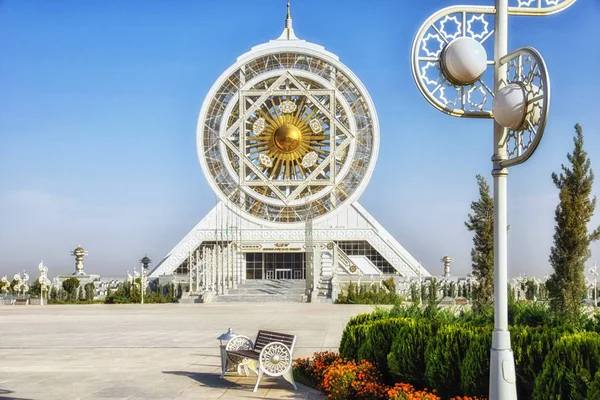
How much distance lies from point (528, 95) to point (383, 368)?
14.4ft

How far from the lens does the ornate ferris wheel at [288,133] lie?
4991 centimetres

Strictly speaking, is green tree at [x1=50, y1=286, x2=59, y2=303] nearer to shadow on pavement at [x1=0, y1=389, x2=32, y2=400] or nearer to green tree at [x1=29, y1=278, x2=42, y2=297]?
green tree at [x1=29, y1=278, x2=42, y2=297]

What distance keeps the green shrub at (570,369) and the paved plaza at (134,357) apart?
134 inches

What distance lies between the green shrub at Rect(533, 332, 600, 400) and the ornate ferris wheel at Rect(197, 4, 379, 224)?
43302 millimetres

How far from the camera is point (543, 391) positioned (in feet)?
20.6

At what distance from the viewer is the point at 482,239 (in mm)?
14398

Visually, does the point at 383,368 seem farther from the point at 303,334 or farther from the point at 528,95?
the point at 303,334

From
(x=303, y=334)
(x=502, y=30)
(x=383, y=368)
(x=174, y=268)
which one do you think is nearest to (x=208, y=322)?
(x=303, y=334)

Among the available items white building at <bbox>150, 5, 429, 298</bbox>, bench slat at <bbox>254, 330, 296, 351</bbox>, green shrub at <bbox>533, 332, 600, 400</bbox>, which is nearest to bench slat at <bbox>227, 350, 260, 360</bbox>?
bench slat at <bbox>254, 330, 296, 351</bbox>

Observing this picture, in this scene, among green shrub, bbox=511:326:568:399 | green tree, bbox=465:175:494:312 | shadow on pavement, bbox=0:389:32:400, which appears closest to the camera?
green shrub, bbox=511:326:568:399

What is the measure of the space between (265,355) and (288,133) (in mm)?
40928

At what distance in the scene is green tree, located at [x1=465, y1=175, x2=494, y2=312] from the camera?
14.1 meters

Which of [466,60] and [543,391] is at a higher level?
[466,60]

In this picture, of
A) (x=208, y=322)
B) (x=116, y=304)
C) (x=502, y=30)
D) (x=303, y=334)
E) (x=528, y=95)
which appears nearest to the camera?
(x=528, y=95)
